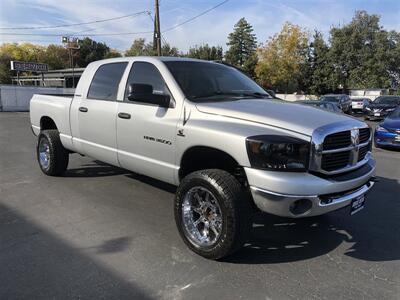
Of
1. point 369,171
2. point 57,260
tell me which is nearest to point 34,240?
point 57,260

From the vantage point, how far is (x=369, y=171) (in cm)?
416

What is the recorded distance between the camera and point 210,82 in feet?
15.8

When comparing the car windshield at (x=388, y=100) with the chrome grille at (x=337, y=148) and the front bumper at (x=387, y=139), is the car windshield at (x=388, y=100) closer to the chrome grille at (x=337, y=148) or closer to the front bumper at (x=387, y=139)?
the front bumper at (x=387, y=139)

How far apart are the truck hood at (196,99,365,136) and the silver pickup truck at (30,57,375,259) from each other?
0.03 ft

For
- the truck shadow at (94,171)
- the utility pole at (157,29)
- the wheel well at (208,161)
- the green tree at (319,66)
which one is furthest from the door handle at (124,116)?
the green tree at (319,66)

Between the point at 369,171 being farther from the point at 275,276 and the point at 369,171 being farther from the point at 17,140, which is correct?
the point at 17,140

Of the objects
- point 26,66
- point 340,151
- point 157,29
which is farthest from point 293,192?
point 26,66

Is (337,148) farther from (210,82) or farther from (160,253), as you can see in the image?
(160,253)

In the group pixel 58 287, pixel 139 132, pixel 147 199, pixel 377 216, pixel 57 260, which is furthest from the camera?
pixel 147 199

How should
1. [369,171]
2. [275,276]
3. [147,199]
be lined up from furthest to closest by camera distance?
[147,199], [369,171], [275,276]

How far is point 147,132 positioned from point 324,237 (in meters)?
2.34

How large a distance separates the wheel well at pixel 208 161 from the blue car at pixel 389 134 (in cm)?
864

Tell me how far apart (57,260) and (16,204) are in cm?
206

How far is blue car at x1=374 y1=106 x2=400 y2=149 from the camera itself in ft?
36.3
